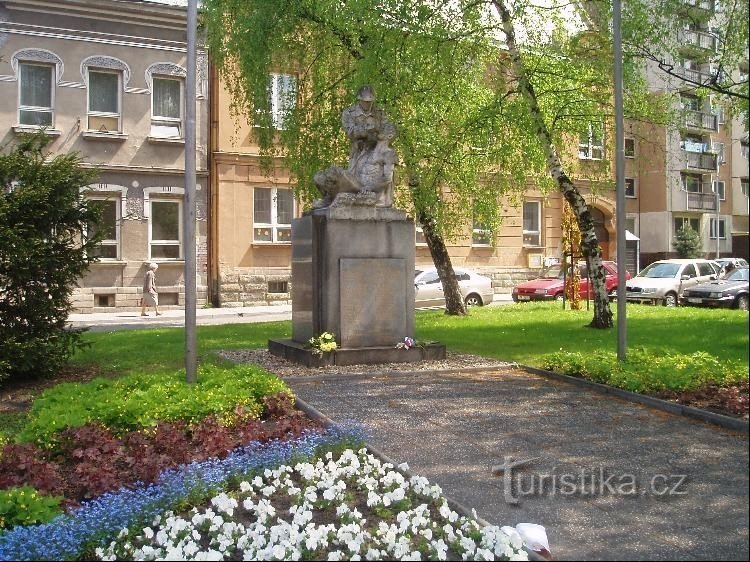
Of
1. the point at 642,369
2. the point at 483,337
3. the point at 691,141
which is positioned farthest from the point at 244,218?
the point at 642,369

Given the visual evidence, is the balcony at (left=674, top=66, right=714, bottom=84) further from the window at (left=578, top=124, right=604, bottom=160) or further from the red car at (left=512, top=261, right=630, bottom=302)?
the red car at (left=512, top=261, right=630, bottom=302)

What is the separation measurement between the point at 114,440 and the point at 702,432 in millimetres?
4505

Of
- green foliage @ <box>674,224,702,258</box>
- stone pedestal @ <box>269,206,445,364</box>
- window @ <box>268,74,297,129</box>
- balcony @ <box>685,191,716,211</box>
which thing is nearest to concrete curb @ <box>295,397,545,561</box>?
stone pedestal @ <box>269,206,445,364</box>

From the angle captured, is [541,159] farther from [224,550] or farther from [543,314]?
[224,550]

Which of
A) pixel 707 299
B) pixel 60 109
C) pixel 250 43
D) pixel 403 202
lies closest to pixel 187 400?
pixel 250 43

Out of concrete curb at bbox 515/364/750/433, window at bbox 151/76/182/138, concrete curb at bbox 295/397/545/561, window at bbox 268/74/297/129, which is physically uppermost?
window at bbox 151/76/182/138

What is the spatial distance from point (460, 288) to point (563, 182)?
12158 millimetres

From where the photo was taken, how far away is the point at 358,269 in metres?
11.3

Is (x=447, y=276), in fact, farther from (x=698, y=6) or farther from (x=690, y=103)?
(x=698, y=6)

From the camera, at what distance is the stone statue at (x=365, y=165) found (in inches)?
457

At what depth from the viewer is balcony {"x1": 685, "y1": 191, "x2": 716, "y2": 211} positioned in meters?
48.1

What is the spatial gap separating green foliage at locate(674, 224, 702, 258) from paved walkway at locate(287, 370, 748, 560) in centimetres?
3860

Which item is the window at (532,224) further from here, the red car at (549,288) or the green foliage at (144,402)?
the green foliage at (144,402)

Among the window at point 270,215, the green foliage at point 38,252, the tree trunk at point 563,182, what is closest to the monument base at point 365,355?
the green foliage at point 38,252
